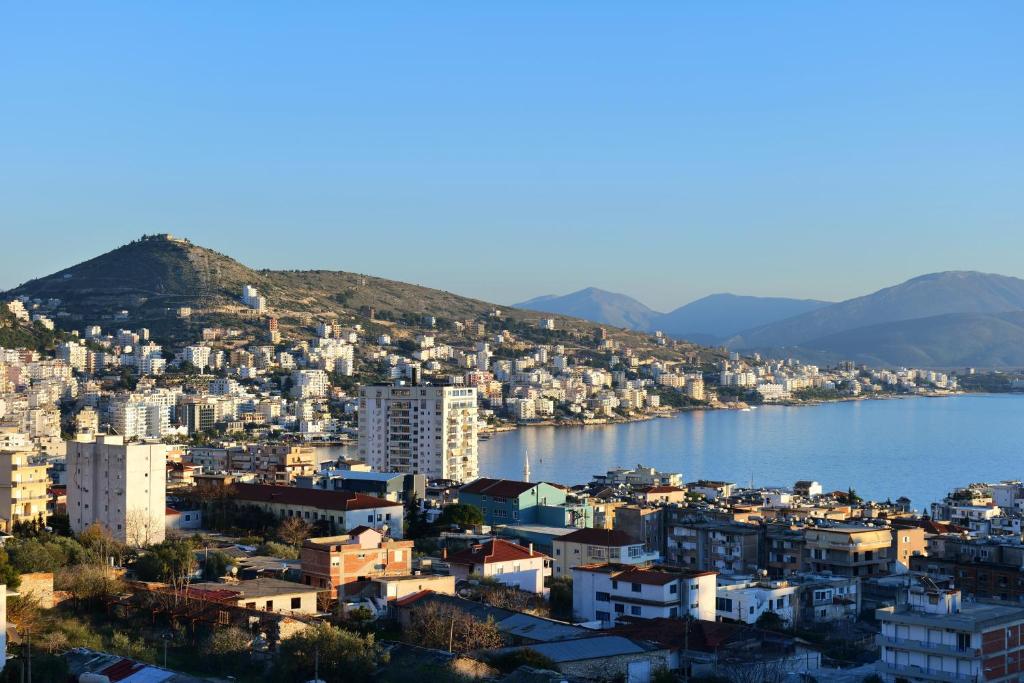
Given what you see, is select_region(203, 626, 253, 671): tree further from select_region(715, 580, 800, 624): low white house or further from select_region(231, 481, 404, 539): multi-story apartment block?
select_region(231, 481, 404, 539): multi-story apartment block

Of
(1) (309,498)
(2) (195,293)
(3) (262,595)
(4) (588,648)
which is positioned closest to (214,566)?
(3) (262,595)

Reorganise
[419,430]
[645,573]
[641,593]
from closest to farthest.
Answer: [641,593], [645,573], [419,430]

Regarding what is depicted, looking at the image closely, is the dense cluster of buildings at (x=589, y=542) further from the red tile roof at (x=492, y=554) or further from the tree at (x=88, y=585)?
the tree at (x=88, y=585)

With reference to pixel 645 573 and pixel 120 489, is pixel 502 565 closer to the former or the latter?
pixel 645 573

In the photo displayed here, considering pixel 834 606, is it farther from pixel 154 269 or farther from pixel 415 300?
pixel 415 300

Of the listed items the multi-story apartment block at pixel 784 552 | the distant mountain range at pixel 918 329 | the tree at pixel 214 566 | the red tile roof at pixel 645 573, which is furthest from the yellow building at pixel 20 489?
the distant mountain range at pixel 918 329

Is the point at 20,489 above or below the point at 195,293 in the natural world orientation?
below

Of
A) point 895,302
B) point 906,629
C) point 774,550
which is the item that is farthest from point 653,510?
point 895,302
